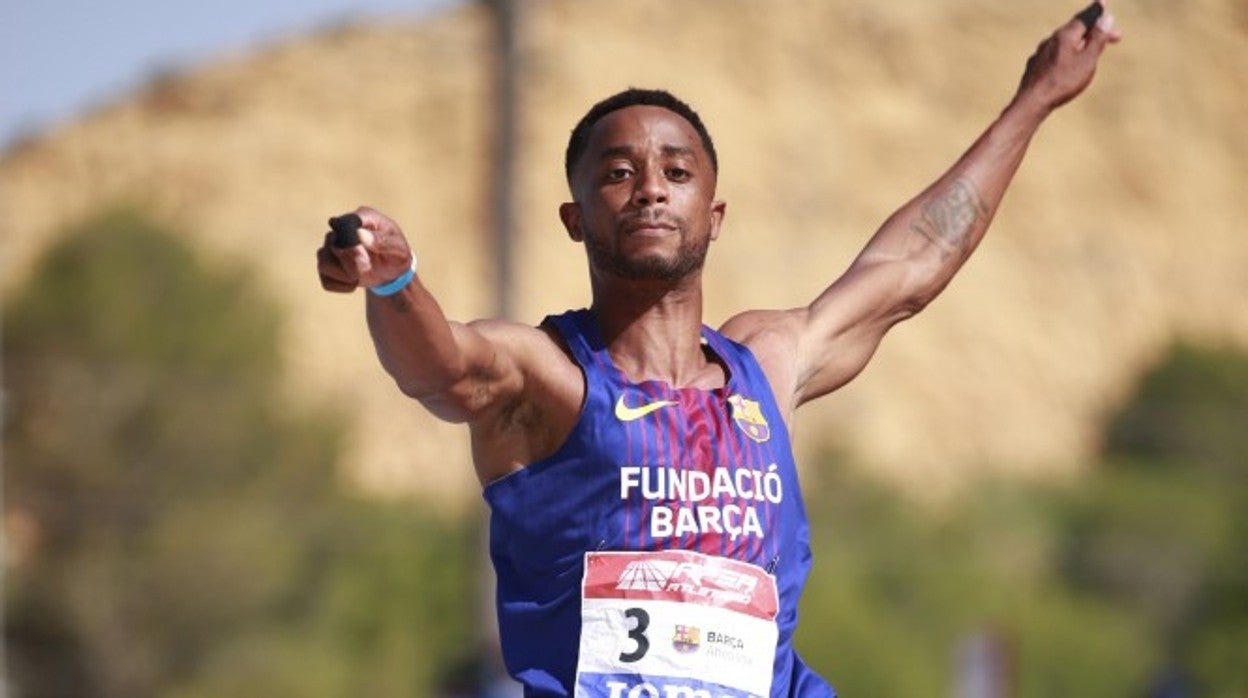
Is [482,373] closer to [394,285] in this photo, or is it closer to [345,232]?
[394,285]

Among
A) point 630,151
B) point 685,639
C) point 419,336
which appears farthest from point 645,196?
point 685,639

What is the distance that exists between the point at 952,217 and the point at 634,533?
5.72 ft

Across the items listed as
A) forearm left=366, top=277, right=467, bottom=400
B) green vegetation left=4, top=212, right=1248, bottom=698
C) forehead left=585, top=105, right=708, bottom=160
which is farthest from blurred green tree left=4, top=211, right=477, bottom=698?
forearm left=366, top=277, right=467, bottom=400

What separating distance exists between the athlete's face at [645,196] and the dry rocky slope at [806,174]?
41498 mm

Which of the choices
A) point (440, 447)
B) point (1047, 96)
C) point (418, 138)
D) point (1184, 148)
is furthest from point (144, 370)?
point (1184, 148)

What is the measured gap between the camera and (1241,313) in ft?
185

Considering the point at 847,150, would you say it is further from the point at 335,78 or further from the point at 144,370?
the point at 144,370

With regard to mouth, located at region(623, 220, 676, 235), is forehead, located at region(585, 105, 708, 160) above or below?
above

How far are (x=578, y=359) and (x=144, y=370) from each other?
96.5 feet

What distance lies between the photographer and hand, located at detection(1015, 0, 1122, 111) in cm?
685

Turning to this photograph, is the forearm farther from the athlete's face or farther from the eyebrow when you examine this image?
the eyebrow

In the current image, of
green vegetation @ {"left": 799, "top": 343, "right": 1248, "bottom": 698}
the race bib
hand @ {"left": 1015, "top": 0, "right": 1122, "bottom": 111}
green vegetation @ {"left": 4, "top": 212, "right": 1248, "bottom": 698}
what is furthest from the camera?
green vegetation @ {"left": 4, "top": 212, "right": 1248, "bottom": 698}

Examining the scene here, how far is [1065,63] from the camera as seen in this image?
22.5 ft

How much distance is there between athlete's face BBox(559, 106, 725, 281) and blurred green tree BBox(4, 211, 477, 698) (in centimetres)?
2151
